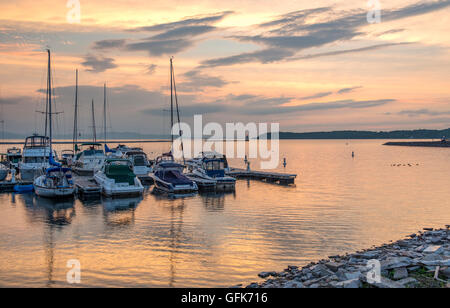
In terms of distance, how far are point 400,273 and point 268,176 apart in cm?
A: 3712

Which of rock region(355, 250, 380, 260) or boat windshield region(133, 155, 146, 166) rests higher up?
boat windshield region(133, 155, 146, 166)

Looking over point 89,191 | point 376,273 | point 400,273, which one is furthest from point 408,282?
point 89,191

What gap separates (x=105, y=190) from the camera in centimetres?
3359

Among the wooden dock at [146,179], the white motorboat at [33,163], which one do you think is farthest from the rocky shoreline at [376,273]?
the white motorboat at [33,163]

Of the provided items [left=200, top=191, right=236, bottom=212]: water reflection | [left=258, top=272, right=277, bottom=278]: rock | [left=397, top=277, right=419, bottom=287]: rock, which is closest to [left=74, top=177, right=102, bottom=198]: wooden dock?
[left=200, top=191, right=236, bottom=212]: water reflection

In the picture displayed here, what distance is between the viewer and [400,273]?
1148cm

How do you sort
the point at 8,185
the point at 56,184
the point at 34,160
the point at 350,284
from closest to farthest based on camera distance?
the point at 350,284, the point at 56,184, the point at 8,185, the point at 34,160

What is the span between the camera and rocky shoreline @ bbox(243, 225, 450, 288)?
1059 centimetres

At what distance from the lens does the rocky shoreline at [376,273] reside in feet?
34.7

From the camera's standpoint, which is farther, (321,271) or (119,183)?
(119,183)

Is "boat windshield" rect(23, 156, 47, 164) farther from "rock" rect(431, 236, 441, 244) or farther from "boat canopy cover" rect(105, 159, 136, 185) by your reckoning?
"rock" rect(431, 236, 441, 244)

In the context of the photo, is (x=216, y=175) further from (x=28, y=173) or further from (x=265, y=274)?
(x=265, y=274)

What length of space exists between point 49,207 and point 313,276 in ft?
77.1
